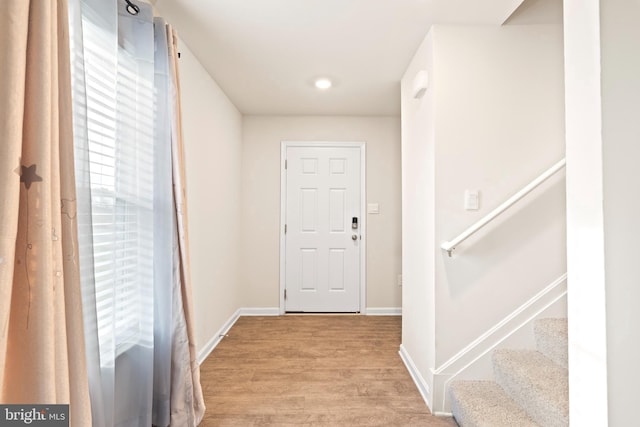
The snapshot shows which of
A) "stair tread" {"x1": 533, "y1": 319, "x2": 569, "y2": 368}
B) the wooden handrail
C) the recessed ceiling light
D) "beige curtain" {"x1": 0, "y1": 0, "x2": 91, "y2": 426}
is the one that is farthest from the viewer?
the recessed ceiling light

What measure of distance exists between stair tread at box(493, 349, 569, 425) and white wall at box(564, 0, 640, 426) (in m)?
0.55

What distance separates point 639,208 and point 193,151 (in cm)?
235

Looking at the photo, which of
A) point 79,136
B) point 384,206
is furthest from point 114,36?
point 384,206

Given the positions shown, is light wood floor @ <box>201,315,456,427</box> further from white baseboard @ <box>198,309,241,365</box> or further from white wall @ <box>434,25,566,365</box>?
white wall @ <box>434,25,566,365</box>

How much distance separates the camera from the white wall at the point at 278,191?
12.1 ft

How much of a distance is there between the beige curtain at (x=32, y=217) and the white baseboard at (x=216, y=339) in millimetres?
1588

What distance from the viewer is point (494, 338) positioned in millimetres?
1860

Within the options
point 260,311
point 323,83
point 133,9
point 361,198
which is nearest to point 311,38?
point 323,83

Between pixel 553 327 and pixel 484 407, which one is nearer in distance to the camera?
pixel 484 407

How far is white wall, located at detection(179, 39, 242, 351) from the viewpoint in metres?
2.27

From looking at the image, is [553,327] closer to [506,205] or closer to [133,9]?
[506,205]

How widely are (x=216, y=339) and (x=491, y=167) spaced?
2.56 meters

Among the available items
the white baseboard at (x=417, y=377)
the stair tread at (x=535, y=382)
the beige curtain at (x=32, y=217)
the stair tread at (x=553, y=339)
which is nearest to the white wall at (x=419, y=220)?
the white baseboard at (x=417, y=377)

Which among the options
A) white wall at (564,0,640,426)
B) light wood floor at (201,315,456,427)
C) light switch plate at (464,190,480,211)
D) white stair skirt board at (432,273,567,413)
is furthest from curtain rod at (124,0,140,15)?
white stair skirt board at (432,273,567,413)
